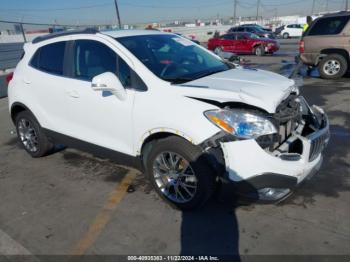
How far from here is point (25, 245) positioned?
3.22 meters

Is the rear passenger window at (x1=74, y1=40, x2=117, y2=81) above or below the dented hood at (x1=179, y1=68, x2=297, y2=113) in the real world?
above

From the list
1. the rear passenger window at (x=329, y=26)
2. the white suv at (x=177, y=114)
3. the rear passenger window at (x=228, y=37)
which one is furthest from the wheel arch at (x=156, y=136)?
the rear passenger window at (x=228, y=37)

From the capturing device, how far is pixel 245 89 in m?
3.19

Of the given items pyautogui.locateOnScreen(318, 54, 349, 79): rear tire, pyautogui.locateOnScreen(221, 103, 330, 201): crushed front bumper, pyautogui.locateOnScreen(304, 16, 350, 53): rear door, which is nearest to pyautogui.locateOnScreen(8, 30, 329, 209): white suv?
pyautogui.locateOnScreen(221, 103, 330, 201): crushed front bumper

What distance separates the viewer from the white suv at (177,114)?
3.02 meters

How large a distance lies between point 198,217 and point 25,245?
1.71m

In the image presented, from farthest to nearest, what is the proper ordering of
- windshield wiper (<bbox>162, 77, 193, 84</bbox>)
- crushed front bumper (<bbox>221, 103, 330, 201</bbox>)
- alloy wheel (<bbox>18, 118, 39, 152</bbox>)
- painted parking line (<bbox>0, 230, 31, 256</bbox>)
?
alloy wheel (<bbox>18, 118, 39, 152</bbox>) < windshield wiper (<bbox>162, 77, 193, 84</bbox>) < painted parking line (<bbox>0, 230, 31, 256</bbox>) < crushed front bumper (<bbox>221, 103, 330, 201</bbox>)

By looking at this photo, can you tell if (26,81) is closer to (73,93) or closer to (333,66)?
(73,93)

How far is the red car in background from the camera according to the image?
2077cm

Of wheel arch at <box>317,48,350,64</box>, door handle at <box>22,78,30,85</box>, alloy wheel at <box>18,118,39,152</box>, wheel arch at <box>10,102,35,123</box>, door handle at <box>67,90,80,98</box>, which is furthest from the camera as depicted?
wheel arch at <box>317,48,350,64</box>

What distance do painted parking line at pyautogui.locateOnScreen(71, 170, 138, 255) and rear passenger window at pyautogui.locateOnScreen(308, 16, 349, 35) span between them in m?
8.62

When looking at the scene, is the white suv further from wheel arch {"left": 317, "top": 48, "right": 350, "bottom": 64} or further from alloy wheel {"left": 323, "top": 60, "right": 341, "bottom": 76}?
alloy wheel {"left": 323, "top": 60, "right": 341, "bottom": 76}

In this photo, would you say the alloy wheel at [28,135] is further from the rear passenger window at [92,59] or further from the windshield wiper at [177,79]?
the windshield wiper at [177,79]

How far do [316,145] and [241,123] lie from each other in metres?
0.86
